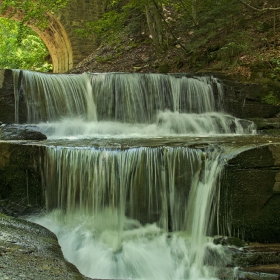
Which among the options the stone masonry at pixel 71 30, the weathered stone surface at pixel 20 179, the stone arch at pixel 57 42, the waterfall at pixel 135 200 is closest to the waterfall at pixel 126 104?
the weathered stone surface at pixel 20 179

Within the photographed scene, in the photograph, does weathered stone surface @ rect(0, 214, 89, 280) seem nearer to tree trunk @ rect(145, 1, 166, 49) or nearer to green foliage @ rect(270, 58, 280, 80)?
green foliage @ rect(270, 58, 280, 80)

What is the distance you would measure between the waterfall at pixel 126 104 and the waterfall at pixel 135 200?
2.76 metres

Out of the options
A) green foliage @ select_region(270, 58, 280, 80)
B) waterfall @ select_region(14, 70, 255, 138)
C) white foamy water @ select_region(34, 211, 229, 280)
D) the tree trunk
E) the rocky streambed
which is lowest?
white foamy water @ select_region(34, 211, 229, 280)

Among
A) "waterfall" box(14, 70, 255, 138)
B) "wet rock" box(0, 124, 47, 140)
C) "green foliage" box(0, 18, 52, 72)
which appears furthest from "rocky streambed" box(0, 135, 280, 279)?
"green foliage" box(0, 18, 52, 72)

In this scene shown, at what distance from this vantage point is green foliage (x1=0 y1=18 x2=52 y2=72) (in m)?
19.6

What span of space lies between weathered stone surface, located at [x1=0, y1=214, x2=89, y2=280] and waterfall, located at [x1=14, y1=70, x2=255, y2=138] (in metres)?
4.12

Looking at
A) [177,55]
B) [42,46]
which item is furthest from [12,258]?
[42,46]

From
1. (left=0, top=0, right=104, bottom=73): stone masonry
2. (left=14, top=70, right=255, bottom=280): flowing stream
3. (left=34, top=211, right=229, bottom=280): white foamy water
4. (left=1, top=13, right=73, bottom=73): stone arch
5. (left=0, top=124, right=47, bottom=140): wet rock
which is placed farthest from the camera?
(left=1, top=13, right=73, bottom=73): stone arch

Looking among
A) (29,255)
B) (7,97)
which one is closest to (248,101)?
(7,97)

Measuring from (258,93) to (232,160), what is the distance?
14.4 feet

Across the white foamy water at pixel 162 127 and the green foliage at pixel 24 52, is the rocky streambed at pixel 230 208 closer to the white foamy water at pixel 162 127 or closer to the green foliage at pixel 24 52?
the white foamy water at pixel 162 127

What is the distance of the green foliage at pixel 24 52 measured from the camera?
19.6 meters

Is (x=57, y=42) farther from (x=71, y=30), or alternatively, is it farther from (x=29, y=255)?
(x=29, y=255)

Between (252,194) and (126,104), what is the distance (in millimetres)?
4638
